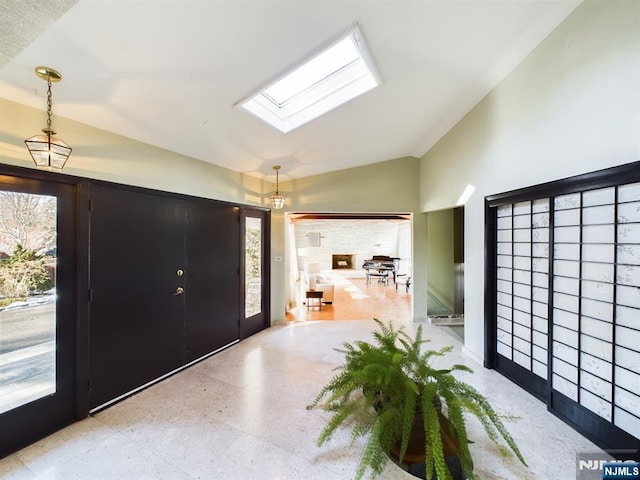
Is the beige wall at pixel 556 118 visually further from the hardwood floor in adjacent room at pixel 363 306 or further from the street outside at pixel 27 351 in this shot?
the street outside at pixel 27 351

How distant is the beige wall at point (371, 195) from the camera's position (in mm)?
5109

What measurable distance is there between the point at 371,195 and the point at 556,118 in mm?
3086

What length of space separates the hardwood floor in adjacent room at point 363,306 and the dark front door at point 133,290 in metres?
2.75

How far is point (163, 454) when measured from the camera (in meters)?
1.94

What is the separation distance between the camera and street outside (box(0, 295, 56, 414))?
1971mm

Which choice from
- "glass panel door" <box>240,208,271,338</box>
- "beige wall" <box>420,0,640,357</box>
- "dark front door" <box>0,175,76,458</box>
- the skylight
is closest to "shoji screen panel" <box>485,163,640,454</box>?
"beige wall" <box>420,0,640,357</box>

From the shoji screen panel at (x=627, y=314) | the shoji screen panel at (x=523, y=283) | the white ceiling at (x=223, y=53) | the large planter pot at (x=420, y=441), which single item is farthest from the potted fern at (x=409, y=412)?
the white ceiling at (x=223, y=53)

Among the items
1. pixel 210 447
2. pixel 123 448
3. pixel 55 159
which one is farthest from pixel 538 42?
pixel 123 448

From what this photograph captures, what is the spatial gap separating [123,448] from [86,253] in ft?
5.32

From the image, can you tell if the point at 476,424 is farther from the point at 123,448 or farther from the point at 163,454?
the point at 123,448

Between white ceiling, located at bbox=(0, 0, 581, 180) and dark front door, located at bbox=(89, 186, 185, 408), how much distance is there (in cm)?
78

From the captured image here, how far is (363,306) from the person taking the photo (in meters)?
6.63

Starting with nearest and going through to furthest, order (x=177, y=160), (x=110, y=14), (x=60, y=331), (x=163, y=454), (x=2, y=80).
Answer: (x=110, y=14), (x=2, y=80), (x=163, y=454), (x=60, y=331), (x=177, y=160)

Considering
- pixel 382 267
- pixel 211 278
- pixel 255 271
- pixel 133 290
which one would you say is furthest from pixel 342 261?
pixel 133 290
